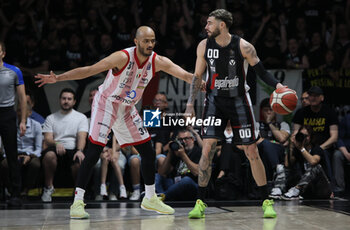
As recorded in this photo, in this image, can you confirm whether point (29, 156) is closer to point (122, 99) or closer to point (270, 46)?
point (122, 99)

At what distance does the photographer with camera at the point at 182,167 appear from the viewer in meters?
6.99

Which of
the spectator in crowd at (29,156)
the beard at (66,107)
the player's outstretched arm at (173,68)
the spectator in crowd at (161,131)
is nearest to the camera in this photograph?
the player's outstretched arm at (173,68)

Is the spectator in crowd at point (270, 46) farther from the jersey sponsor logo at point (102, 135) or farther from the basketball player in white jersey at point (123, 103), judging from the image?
the jersey sponsor logo at point (102, 135)

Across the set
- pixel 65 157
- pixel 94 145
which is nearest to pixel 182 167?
pixel 65 157

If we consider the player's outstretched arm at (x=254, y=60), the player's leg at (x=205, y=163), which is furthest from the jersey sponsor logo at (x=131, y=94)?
the player's outstretched arm at (x=254, y=60)

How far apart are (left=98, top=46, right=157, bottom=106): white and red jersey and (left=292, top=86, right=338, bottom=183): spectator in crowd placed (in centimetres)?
346

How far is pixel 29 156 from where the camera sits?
24.2ft

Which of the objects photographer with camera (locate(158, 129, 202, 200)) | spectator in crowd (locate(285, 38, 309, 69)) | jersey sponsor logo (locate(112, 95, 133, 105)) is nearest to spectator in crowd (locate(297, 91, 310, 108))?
spectator in crowd (locate(285, 38, 309, 69))

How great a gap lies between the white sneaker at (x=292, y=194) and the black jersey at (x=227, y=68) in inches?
98.0

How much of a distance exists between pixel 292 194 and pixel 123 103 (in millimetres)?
3083

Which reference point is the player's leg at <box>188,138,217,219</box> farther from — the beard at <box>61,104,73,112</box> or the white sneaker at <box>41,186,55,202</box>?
the beard at <box>61,104,73,112</box>

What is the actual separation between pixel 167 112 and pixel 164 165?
47.0 inches

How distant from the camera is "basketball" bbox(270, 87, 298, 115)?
4.93 m

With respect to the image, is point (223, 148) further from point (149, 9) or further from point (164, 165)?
point (149, 9)
